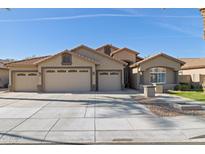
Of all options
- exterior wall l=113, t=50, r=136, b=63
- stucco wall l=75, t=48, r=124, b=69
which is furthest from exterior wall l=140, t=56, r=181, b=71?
exterior wall l=113, t=50, r=136, b=63

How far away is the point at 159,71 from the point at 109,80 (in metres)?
5.95

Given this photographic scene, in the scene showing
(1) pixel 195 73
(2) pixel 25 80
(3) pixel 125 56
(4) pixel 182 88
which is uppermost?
(3) pixel 125 56

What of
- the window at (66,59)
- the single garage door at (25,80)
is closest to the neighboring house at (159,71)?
the window at (66,59)

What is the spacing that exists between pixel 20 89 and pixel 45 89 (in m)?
3.10

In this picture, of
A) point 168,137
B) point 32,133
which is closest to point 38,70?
point 32,133

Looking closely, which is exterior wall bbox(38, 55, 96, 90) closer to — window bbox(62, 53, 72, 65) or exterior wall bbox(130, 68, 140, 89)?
window bbox(62, 53, 72, 65)

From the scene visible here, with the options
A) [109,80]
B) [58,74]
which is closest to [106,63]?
[109,80]

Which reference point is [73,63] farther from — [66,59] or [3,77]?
[3,77]

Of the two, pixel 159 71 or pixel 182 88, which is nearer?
pixel 182 88

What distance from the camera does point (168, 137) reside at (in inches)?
282

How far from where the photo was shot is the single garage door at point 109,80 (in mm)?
26969

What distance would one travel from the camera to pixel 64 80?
25.9 metres
